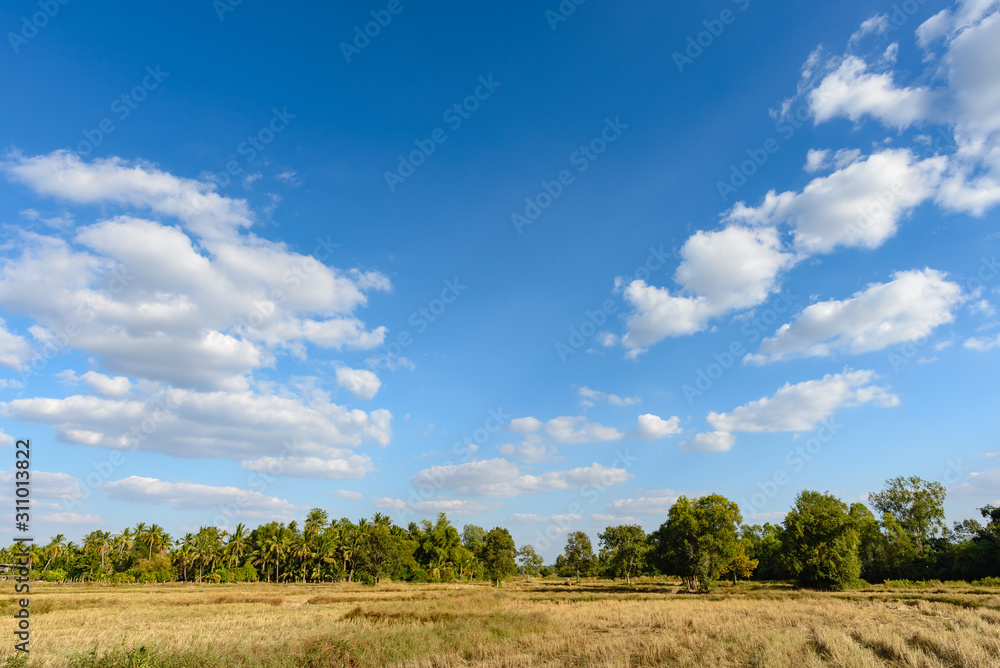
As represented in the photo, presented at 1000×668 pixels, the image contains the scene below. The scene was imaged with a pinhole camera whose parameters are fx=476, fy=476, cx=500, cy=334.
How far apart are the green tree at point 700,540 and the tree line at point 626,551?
0.12 metres


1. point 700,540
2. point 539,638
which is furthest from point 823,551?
point 539,638

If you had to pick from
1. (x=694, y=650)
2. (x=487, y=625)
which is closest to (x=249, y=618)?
(x=487, y=625)

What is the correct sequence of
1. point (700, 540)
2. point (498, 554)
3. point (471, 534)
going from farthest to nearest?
point (471, 534)
point (498, 554)
point (700, 540)

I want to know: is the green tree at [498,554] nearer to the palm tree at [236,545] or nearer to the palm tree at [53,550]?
the palm tree at [236,545]

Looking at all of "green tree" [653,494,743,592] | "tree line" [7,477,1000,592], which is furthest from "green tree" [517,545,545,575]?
"green tree" [653,494,743,592]

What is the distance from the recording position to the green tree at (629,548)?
8243cm

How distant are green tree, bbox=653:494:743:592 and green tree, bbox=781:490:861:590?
230 inches

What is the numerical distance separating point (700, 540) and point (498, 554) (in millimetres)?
36938

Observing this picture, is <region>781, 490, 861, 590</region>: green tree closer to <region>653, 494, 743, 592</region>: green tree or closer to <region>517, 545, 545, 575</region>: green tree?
<region>653, 494, 743, 592</region>: green tree

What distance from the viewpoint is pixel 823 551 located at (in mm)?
51531

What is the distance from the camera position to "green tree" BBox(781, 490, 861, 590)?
165ft

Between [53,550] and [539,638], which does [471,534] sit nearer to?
[53,550]

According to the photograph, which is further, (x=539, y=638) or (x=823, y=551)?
(x=823, y=551)

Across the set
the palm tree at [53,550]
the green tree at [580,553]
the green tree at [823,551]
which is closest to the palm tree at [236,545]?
the palm tree at [53,550]
